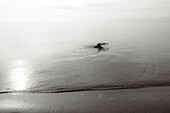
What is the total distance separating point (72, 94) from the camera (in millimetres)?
12172

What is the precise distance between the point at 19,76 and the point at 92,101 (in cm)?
774

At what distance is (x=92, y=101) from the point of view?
10766mm

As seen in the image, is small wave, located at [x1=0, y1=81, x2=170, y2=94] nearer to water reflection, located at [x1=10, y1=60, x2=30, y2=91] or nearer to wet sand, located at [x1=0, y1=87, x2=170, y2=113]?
wet sand, located at [x1=0, y1=87, x2=170, y2=113]

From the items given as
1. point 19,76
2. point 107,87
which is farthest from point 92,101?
point 19,76

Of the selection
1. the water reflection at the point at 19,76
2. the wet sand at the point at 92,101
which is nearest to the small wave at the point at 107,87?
the wet sand at the point at 92,101

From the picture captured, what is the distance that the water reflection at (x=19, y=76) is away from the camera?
44.5 feet

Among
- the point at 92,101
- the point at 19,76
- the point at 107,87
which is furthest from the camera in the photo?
the point at 19,76

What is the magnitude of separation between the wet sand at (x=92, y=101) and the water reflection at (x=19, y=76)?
1410 millimetres

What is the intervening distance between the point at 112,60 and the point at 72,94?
9716 millimetres

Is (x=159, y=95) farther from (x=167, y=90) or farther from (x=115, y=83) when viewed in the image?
(x=115, y=83)

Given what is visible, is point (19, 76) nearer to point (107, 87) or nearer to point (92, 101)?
point (107, 87)

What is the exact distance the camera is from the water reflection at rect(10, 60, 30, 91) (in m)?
13.6

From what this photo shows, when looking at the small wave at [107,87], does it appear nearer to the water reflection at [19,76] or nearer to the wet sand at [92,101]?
the wet sand at [92,101]

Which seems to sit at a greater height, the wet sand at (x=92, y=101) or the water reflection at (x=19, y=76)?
the water reflection at (x=19, y=76)
